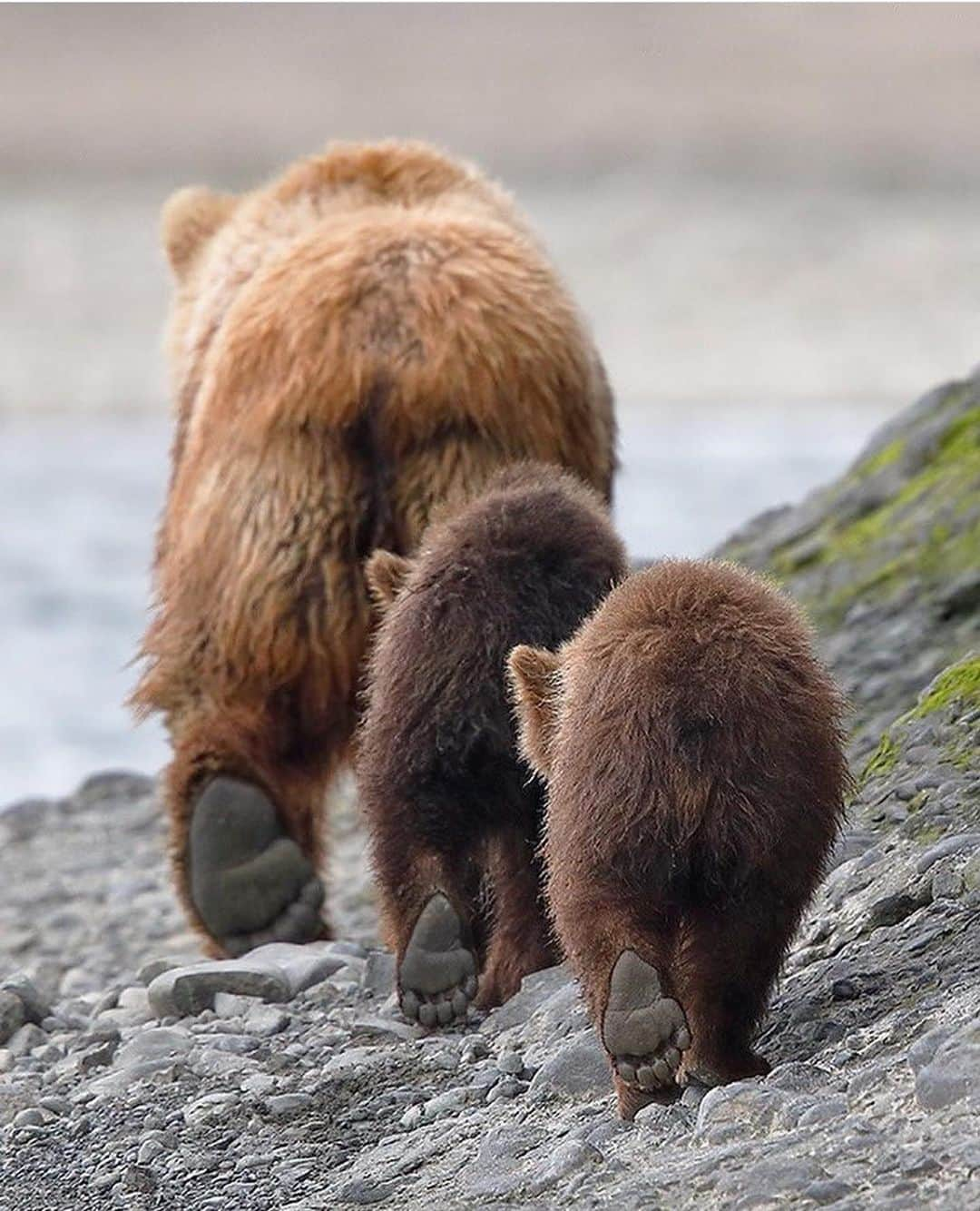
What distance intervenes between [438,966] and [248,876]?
1.42m

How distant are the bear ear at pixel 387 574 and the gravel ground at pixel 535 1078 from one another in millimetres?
799

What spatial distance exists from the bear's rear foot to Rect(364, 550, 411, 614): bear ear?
992mm

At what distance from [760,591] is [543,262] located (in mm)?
2406

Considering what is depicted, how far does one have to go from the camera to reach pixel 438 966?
4.83 m

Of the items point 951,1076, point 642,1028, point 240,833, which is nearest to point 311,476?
point 240,833

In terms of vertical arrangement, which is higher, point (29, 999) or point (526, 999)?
point (29, 999)

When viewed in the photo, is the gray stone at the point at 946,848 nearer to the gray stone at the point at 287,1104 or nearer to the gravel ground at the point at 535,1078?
the gravel ground at the point at 535,1078

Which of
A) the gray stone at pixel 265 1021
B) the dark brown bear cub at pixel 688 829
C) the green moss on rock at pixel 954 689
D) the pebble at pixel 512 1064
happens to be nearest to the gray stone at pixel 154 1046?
the gray stone at pixel 265 1021

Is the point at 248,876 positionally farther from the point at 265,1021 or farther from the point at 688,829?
the point at 688,829

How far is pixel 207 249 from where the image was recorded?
299 inches

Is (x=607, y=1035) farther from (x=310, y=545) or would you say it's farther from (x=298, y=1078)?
(x=310, y=545)

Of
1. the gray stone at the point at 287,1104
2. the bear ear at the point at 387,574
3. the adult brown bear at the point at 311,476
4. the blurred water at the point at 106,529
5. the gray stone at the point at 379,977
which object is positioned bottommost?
the gray stone at the point at 287,1104

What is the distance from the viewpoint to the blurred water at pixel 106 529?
523 inches

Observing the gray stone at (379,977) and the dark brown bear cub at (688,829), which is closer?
the dark brown bear cub at (688,829)
